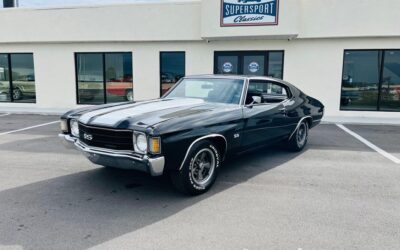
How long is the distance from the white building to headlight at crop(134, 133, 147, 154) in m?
8.66

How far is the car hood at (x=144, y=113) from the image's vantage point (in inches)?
159

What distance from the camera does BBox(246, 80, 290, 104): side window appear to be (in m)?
5.46

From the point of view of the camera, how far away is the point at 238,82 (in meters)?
5.40

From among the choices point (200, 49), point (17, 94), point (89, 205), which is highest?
point (200, 49)

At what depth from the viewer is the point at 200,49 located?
12602mm

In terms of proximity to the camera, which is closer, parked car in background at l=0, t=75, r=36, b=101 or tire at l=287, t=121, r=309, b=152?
tire at l=287, t=121, r=309, b=152

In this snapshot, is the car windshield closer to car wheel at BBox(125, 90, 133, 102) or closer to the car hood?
the car hood

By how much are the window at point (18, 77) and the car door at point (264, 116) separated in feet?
40.1

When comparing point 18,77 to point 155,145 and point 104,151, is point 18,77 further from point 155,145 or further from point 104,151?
point 155,145

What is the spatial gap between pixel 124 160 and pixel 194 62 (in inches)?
366

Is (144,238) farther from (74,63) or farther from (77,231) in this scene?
(74,63)

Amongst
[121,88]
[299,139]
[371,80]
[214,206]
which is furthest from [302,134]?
[121,88]

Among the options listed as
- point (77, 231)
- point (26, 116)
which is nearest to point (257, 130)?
point (77, 231)

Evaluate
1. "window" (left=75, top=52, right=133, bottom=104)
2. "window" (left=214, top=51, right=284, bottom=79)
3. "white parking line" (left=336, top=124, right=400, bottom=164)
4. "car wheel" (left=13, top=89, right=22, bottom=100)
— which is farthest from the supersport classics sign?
"car wheel" (left=13, top=89, right=22, bottom=100)
